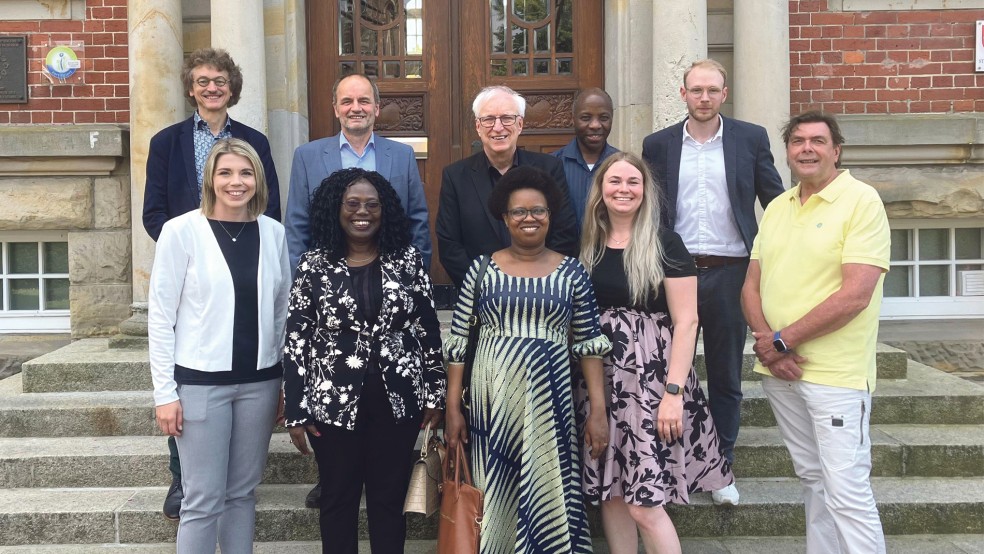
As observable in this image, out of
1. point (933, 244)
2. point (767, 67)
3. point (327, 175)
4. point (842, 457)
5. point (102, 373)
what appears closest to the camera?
point (842, 457)

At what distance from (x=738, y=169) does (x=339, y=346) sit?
1929 mm

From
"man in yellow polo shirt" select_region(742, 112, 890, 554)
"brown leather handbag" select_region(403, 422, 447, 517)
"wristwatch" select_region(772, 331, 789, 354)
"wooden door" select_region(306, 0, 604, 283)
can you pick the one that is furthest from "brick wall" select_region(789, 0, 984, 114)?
"brown leather handbag" select_region(403, 422, 447, 517)

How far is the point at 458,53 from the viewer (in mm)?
6016

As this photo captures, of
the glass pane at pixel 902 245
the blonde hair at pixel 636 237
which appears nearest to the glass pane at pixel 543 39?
the glass pane at pixel 902 245

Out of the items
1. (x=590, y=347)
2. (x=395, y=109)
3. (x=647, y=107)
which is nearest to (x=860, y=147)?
(x=647, y=107)

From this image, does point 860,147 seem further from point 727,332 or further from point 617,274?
point 617,274

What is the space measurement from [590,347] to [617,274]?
31 centimetres

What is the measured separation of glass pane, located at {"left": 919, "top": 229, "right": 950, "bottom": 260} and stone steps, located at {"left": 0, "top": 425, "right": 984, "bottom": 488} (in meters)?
2.36

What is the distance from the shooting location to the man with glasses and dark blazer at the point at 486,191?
3379 millimetres

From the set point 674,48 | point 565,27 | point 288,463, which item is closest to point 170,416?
point 288,463

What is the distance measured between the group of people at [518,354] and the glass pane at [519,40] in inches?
121

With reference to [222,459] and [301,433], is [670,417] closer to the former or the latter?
[301,433]

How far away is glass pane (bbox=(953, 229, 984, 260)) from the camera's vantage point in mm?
6281

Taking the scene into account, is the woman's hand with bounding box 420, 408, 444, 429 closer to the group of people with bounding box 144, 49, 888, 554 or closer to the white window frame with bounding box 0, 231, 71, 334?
the group of people with bounding box 144, 49, 888, 554
